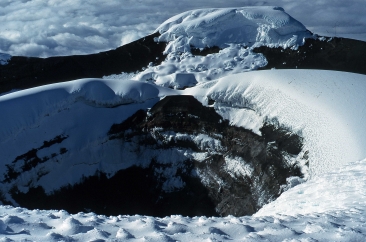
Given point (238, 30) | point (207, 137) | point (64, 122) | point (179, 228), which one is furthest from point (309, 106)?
point (238, 30)

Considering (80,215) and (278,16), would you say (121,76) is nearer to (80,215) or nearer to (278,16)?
(278,16)

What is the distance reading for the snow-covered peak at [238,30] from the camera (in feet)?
115

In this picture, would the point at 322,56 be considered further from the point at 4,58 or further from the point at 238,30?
the point at 4,58

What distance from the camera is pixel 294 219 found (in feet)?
24.1

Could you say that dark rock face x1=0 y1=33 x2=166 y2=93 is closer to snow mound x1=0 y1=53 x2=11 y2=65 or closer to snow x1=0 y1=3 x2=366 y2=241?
snow mound x1=0 y1=53 x2=11 y2=65

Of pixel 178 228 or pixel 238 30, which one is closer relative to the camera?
pixel 178 228

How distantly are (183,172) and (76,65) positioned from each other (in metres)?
17.2

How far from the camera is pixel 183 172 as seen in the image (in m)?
22.6

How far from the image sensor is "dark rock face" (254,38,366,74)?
33844mm

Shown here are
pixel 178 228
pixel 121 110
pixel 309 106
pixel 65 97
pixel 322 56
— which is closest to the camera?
pixel 178 228

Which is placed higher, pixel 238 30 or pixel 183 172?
pixel 238 30

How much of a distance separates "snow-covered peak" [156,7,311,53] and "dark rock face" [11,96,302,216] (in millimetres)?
12606

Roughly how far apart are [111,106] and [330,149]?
40.8 ft

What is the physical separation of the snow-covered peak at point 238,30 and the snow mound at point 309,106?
11.9 meters
